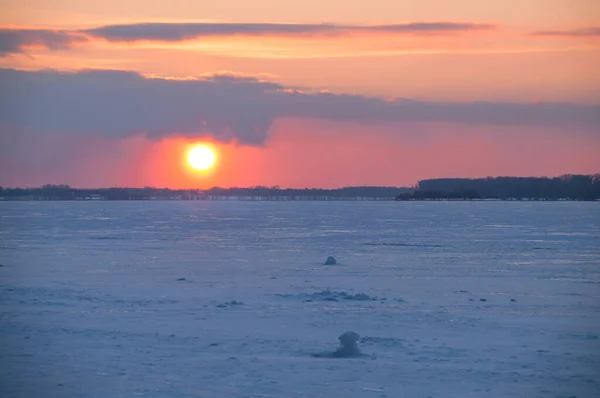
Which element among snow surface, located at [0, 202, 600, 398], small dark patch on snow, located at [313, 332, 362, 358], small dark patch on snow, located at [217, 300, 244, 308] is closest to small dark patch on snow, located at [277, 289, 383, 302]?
snow surface, located at [0, 202, 600, 398]

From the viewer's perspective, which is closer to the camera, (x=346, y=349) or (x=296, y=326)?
(x=346, y=349)

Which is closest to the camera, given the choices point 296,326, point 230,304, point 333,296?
point 296,326

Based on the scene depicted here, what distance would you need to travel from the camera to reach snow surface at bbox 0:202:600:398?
9219mm

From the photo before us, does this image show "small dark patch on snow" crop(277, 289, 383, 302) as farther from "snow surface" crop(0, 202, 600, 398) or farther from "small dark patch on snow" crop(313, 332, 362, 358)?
"small dark patch on snow" crop(313, 332, 362, 358)

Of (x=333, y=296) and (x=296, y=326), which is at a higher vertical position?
(x=333, y=296)

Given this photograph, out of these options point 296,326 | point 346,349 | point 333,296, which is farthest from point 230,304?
point 346,349

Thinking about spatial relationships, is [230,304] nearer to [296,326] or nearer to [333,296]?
[333,296]

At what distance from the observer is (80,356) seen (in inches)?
409

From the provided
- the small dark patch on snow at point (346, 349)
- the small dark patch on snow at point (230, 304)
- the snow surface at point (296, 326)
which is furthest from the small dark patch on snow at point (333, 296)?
the small dark patch on snow at point (346, 349)

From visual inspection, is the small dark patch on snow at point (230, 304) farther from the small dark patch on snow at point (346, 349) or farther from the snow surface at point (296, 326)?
the small dark patch on snow at point (346, 349)

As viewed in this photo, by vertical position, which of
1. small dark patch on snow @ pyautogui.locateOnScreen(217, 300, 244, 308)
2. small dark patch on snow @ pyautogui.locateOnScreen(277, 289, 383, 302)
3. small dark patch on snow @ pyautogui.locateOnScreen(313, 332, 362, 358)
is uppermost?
small dark patch on snow @ pyautogui.locateOnScreen(217, 300, 244, 308)

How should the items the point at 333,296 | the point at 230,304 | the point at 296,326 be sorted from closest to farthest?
the point at 296,326 < the point at 230,304 < the point at 333,296

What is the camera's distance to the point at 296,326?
12.6m

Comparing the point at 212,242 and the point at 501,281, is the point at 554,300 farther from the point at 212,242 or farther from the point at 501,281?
the point at 212,242
